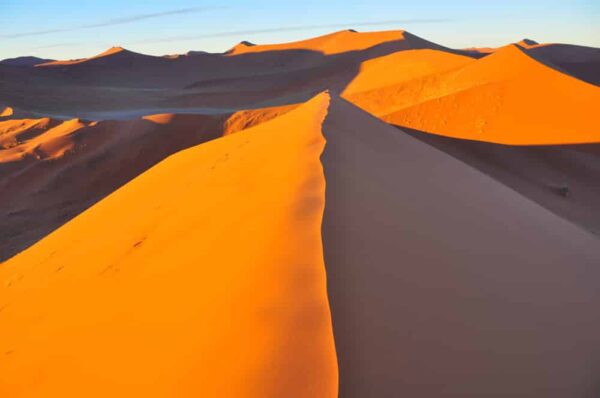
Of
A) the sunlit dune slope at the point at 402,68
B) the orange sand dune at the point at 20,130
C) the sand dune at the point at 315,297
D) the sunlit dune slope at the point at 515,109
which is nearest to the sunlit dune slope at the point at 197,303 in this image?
the sand dune at the point at 315,297

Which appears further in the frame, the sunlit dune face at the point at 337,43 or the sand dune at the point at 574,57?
the sunlit dune face at the point at 337,43

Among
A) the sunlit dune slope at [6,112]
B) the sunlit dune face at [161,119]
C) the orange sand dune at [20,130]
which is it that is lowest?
the sunlit dune slope at [6,112]

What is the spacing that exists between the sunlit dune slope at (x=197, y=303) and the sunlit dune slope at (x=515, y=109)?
919cm

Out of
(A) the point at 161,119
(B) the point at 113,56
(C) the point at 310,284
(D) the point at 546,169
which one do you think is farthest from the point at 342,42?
(C) the point at 310,284

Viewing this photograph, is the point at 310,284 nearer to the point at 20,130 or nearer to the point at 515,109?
the point at 515,109

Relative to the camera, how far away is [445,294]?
246 cm

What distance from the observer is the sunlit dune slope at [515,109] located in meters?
12.0

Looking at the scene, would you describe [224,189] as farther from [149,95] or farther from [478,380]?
[149,95]

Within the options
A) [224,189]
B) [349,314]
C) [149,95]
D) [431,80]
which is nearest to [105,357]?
[349,314]

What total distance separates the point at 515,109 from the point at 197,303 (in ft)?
41.8

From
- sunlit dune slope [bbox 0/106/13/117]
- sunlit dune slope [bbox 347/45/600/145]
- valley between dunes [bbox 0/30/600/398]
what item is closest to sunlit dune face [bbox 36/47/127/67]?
sunlit dune slope [bbox 0/106/13/117]

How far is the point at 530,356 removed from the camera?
7.54 feet

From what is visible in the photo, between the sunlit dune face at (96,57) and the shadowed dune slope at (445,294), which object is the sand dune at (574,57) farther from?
the sunlit dune face at (96,57)

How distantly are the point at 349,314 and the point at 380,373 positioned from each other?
287 millimetres
